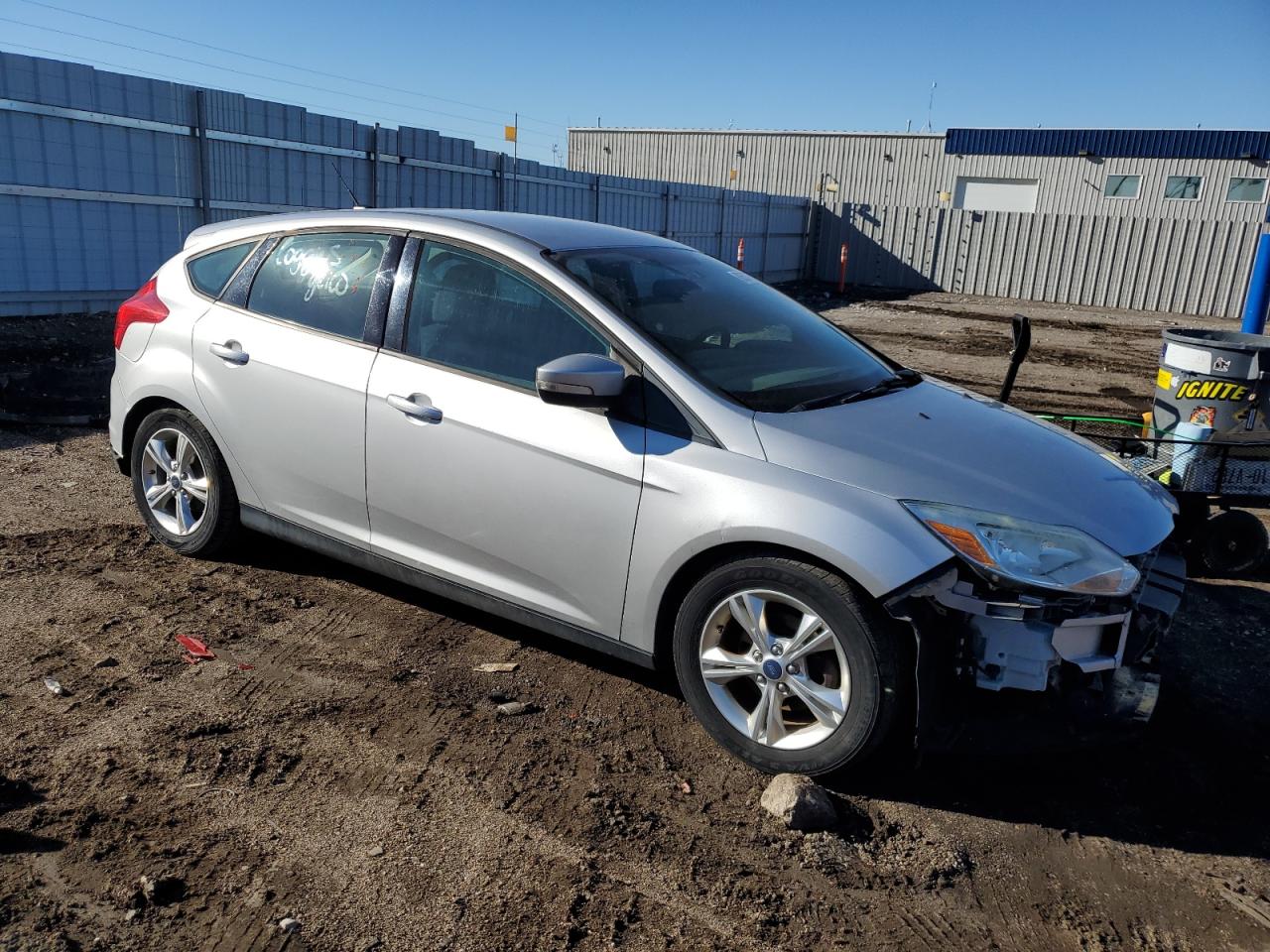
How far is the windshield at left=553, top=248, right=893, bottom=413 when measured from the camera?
3.59m

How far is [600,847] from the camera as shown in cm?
290

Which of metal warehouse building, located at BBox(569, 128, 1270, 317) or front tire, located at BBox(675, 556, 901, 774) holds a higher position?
metal warehouse building, located at BBox(569, 128, 1270, 317)

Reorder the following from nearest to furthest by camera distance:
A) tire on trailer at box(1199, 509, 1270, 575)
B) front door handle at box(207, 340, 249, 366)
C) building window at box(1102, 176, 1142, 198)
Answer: front door handle at box(207, 340, 249, 366)
tire on trailer at box(1199, 509, 1270, 575)
building window at box(1102, 176, 1142, 198)

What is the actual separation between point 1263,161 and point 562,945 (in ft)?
120

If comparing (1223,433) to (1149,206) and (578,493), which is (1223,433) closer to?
(578,493)

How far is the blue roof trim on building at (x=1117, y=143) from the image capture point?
31.2 metres

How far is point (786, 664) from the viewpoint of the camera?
3162mm

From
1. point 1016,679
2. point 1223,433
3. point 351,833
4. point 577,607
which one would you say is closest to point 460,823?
point 351,833

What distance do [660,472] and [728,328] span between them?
2.93ft

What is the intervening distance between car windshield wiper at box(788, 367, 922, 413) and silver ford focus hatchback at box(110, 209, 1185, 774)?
0.06ft

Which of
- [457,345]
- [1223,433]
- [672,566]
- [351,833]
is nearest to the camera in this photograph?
[351,833]

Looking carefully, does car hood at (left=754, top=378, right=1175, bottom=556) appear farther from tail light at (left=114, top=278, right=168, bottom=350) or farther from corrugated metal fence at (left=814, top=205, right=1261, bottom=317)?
corrugated metal fence at (left=814, top=205, right=1261, bottom=317)

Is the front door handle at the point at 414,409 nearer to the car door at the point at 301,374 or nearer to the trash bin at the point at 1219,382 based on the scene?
the car door at the point at 301,374

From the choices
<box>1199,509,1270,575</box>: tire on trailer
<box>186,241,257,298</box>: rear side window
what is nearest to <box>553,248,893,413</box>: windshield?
<box>186,241,257,298</box>: rear side window
